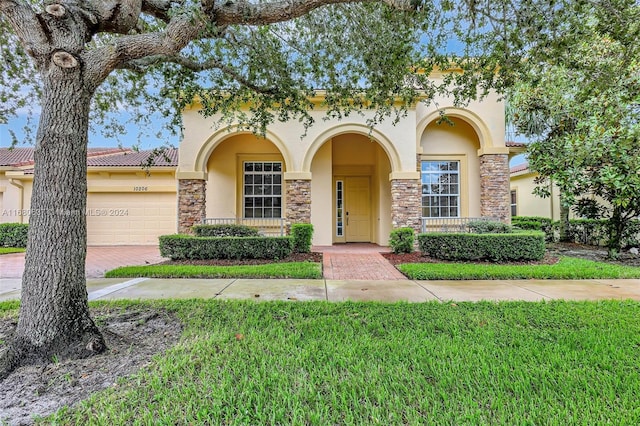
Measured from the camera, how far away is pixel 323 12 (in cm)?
563

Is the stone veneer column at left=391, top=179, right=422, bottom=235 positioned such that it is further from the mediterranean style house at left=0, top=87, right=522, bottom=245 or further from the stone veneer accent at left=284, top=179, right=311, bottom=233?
the stone veneer accent at left=284, top=179, right=311, bottom=233

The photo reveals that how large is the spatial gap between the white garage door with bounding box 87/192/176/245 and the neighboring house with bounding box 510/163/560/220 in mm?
17995

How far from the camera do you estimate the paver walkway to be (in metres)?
7.01

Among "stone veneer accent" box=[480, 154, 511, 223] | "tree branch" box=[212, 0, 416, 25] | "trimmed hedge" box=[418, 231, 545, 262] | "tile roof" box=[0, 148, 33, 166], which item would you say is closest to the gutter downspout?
"tile roof" box=[0, 148, 33, 166]

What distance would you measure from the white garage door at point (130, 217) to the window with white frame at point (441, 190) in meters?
10.7

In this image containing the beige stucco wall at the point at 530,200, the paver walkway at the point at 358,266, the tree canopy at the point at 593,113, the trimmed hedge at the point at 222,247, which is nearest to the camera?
→ the tree canopy at the point at 593,113

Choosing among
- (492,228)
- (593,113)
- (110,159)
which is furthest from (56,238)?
(110,159)

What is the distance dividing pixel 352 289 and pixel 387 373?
10.4 ft

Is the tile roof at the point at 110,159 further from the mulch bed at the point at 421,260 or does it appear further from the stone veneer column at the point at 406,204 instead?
the mulch bed at the point at 421,260

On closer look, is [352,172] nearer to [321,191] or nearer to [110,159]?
[321,191]

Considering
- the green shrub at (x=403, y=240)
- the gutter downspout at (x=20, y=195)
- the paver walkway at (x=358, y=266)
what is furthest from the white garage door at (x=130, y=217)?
the green shrub at (x=403, y=240)

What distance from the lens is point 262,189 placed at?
12492 millimetres

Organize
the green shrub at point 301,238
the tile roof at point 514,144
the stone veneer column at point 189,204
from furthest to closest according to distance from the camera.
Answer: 1. the tile roof at point 514,144
2. the stone veneer column at point 189,204
3. the green shrub at point 301,238

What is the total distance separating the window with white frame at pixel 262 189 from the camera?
40.8 ft
